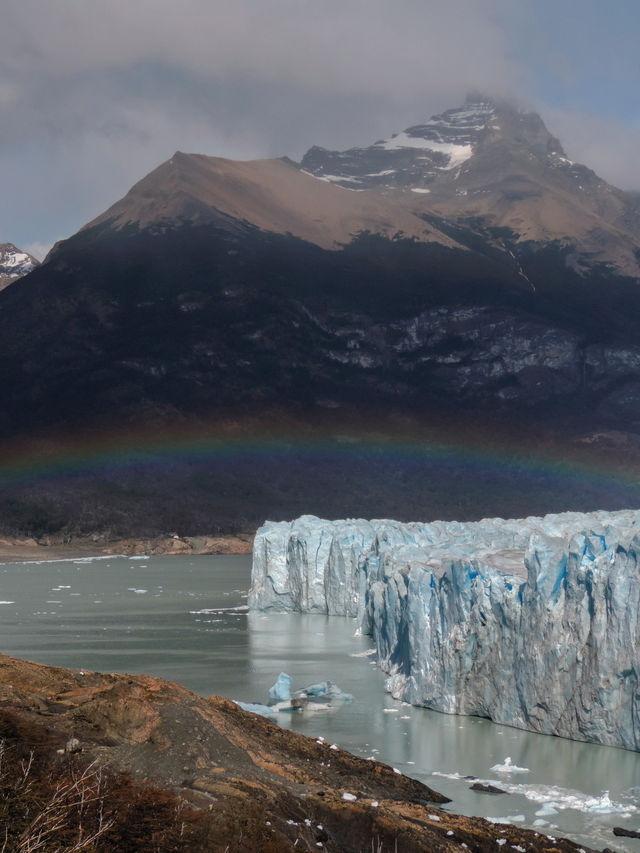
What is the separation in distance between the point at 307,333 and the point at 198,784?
14640 centimetres

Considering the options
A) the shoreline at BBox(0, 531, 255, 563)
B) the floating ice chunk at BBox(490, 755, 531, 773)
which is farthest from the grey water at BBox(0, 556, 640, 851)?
the shoreline at BBox(0, 531, 255, 563)

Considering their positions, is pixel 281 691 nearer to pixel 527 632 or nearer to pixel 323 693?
pixel 323 693

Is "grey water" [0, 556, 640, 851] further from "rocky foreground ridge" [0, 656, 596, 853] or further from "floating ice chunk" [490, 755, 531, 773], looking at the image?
"rocky foreground ridge" [0, 656, 596, 853]

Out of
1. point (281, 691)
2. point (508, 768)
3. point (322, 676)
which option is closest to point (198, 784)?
point (508, 768)

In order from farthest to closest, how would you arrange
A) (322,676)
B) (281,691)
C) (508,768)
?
(322,676)
(281,691)
(508,768)

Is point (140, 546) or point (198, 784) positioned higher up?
point (198, 784)

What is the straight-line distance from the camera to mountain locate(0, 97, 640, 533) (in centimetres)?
13350

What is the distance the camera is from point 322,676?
84.4 feet

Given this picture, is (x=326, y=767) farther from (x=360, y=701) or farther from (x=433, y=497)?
(x=433, y=497)

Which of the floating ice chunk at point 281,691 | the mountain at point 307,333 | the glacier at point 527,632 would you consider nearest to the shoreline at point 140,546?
the mountain at point 307,333

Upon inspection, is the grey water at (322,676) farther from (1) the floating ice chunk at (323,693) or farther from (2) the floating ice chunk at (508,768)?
(1) the floating ice chunk at (323,693)

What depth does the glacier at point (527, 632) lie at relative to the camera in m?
17.0

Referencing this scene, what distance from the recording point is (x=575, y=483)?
129 meters

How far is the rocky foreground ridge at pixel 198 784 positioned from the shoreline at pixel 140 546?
279ft
